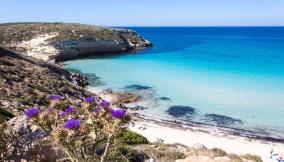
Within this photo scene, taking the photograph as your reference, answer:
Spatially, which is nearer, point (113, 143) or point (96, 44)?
point (113, 143)

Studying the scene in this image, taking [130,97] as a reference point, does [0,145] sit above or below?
above

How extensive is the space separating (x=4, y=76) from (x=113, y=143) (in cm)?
2712

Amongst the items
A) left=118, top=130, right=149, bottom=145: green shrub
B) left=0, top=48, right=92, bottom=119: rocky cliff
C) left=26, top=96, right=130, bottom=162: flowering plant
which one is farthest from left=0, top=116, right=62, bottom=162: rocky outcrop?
left=0, top=48, right=92, bottom=119: rocky cliff

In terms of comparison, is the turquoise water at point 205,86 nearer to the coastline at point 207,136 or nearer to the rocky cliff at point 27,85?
the coastline at point 207,136

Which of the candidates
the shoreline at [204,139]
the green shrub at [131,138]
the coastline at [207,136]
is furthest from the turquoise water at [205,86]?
the green shrub at [131,138]

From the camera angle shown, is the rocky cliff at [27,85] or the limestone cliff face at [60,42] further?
the limestone cliff face at [60,42]

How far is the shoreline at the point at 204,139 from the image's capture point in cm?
2191

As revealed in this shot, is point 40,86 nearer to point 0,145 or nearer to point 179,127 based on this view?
point 179,127

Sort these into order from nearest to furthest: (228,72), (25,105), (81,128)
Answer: (81,128)
(25,105)
(228,72)

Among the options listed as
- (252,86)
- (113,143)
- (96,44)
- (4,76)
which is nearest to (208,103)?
(252,86)

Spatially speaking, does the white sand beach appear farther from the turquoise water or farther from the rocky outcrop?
the rocky outcrop

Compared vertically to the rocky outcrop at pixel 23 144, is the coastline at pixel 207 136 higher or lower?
lower

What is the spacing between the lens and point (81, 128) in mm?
5051

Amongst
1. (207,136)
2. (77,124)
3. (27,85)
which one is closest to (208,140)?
(207,136)
